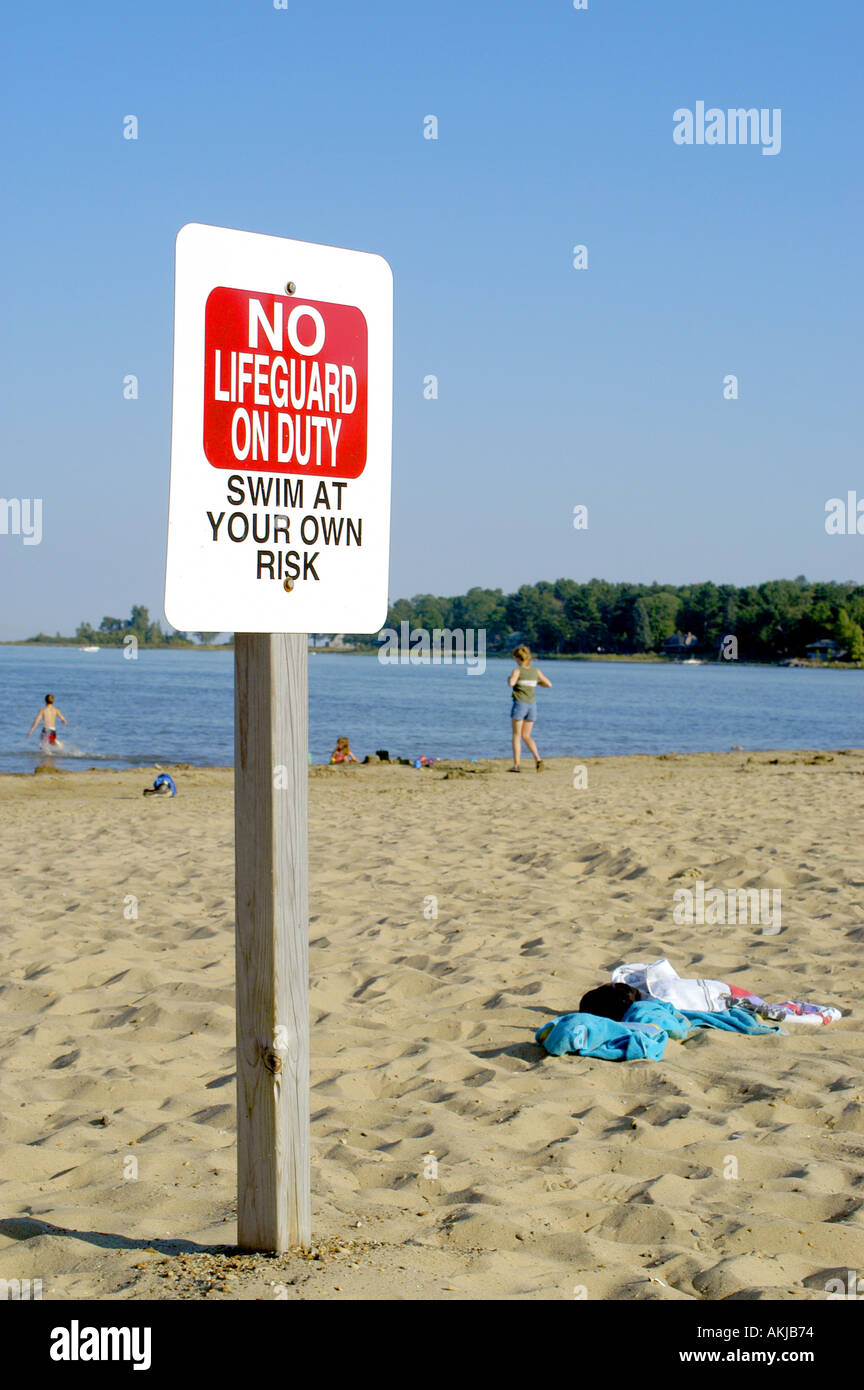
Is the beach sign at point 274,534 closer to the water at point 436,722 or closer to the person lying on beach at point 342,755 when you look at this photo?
the person lying on beach at point 342,755

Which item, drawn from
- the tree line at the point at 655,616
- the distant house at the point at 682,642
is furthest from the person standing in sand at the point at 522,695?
the distant house at the point at 682,642

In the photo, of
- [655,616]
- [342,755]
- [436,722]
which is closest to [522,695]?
[342,755]

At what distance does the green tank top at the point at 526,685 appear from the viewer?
55.4 feet

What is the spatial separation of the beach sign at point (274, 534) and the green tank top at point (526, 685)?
14285mm

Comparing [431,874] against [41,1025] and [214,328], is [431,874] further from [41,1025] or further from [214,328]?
[214,328]

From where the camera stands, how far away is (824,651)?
4200 inches

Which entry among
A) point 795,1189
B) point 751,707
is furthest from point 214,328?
point 751,707

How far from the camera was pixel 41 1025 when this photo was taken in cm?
479

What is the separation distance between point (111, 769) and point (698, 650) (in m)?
110

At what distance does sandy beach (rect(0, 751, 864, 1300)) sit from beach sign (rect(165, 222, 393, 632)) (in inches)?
60.5

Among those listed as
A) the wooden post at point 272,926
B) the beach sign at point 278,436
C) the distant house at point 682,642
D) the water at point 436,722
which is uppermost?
the distant house at point 682,642

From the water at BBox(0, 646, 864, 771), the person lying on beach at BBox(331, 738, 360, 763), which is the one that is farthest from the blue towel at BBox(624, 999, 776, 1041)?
the water at BBox(0, 646, 864, 771)

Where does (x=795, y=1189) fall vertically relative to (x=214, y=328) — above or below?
below

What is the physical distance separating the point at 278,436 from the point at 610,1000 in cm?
320
